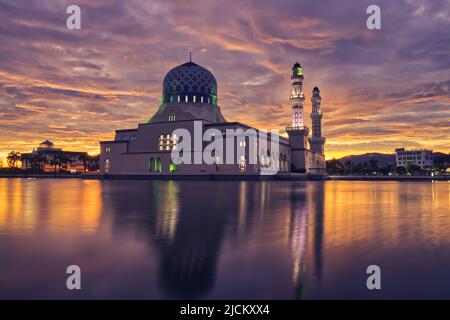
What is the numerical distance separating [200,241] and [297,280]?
2.92 m

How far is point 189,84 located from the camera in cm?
7044

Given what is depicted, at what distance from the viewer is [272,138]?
6875 cm

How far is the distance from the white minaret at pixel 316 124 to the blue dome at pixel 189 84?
109ft

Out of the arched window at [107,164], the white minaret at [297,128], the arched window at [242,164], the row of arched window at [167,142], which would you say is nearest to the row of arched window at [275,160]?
the white minaret at [297,128]

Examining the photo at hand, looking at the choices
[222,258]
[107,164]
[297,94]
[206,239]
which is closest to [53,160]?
[107,164]

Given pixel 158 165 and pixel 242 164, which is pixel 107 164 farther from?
pixel 242 164

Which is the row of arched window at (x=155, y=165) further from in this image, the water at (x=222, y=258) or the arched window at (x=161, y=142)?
the water at (x=222, y=258)

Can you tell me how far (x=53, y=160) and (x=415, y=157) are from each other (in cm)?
15724

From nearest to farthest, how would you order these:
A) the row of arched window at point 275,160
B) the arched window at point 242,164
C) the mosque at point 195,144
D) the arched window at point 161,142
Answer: the arched window at point 242,164 → the mosque at point 195,144 → the row of arched window at point 275,160 → the arched window at point 161,142

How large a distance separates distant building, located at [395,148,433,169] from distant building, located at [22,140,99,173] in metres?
139

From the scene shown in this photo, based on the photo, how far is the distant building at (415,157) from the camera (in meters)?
164

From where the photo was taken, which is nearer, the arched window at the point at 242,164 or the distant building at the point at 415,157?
the arched window at the point at 242,164
